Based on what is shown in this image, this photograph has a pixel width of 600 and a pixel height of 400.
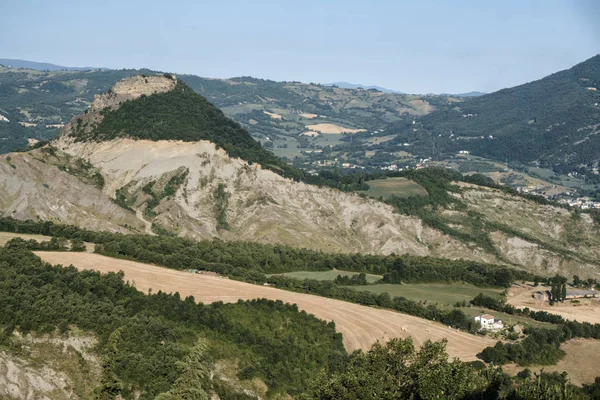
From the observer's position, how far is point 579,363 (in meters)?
78.9

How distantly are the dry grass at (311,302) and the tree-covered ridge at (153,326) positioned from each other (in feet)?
8.76

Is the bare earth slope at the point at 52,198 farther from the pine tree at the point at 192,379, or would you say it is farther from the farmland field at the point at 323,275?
the pine tree at the point at 192,379

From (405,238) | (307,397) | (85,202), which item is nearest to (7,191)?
(85,202)

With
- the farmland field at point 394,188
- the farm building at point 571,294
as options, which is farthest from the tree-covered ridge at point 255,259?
the farmland field at point 394,188

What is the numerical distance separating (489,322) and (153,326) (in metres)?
42.0

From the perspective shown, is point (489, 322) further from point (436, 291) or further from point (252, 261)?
point (252, 261)

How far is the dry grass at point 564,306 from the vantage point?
95938mm

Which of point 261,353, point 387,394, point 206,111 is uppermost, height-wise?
point 206,111

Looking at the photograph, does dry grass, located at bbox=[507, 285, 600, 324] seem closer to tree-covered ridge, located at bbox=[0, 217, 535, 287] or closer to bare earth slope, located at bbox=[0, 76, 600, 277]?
tree-covered ridge, located at bbox=[0, 217, 535, 287]

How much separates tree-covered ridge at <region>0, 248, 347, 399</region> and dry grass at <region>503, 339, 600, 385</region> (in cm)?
2203

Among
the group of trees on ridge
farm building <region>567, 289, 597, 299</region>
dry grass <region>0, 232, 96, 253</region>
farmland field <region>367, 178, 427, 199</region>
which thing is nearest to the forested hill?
farmland field <region>367, 178, 427, 199</region>

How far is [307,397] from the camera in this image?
5453cm

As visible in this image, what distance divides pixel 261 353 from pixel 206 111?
110m

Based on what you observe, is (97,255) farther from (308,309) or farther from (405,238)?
(405,238)
